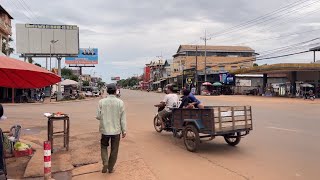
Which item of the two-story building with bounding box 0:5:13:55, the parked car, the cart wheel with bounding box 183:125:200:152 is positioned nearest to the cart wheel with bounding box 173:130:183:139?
the cart wheel with bounding box 183:125:200:152

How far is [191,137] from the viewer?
10.0m

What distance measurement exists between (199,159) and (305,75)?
51308 mm

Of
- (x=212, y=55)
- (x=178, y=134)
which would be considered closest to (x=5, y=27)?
(x=178, y=134)

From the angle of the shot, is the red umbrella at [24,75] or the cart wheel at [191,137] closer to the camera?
the red umbrella at [24,75]

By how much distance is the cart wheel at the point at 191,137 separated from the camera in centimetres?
972

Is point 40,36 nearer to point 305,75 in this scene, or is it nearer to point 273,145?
point 305,75

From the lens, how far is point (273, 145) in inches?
434

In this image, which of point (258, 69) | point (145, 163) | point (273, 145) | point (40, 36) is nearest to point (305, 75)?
point (258, 69)

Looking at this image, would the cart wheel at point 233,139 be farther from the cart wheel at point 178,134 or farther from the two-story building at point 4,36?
the two-story building at point 4,36

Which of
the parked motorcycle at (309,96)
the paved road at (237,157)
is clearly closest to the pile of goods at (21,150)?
the paved road at (237,157)

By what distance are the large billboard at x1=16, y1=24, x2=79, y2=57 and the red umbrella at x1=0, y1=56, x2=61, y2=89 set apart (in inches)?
1820

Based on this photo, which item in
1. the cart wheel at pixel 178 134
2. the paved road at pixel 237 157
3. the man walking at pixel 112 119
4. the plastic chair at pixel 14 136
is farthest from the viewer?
the cart wheel at pixel 178 134

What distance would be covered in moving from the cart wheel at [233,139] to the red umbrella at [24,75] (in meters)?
4.89

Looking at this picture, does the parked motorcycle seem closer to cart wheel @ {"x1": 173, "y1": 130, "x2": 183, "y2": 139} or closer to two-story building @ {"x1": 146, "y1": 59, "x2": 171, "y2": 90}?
cart wheel @ {"x1": 173, "y1": 130, "x2": 183, "y2": 139}
